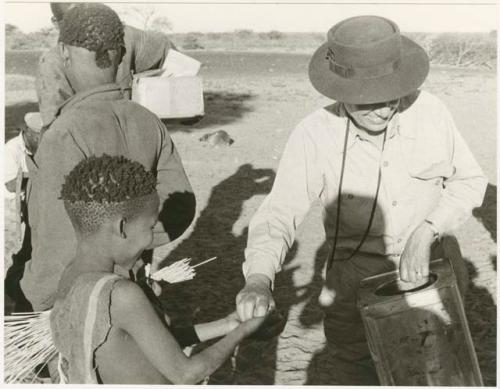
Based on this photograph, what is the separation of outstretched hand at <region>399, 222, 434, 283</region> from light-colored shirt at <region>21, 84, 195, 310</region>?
0.96 meters

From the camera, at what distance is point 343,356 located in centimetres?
288

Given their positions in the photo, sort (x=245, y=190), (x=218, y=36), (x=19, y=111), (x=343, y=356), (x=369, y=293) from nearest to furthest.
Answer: (x=369, y=293), (x=343, y=356), (x=245, y=190), (x=19, y=111), (x=218, y=36)

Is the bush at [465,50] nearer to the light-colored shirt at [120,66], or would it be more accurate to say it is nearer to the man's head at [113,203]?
the light-colored shirt at [120,66]

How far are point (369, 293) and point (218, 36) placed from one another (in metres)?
32.5

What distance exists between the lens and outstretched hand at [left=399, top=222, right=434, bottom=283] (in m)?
2.38

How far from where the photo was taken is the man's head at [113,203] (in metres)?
2.07

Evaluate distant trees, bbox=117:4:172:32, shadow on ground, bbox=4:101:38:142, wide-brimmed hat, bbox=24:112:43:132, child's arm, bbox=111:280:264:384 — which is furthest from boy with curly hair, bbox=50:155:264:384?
distant trees, bbox=117:4:172:32

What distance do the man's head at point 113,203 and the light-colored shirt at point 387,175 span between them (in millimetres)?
579

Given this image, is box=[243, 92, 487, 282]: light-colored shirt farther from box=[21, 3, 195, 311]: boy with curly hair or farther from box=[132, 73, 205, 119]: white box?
box=[132, 73, 205, 119]: white box

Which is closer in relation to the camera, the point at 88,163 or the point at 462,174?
the point at 88,163

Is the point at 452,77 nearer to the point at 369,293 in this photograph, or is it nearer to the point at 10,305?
the point at 10,305

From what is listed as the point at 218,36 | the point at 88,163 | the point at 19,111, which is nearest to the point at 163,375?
the point at 88,163

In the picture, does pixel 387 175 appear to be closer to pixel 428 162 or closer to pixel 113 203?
pixel 428 162

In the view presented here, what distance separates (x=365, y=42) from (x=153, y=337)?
4.12 feet
